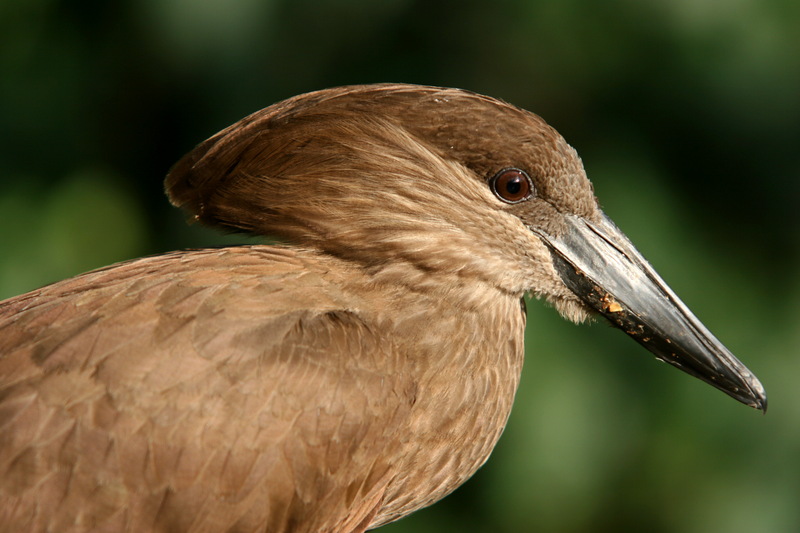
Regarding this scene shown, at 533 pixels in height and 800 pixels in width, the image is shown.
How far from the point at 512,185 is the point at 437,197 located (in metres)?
0.20

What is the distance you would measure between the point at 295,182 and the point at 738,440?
238 centimetres

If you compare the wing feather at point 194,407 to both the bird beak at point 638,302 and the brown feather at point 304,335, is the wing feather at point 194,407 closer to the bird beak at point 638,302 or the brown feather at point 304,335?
the brown feather at point 304,335

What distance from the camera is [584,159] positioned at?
4.04 meters

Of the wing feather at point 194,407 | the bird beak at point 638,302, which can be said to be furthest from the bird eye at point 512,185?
the wing feather at point 194,407

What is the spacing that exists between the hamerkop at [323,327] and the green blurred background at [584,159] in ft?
3.91

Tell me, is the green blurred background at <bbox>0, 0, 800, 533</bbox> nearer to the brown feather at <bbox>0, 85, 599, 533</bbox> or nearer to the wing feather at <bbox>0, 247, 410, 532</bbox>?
the brown feather at <bbox>0, 85, 599, 533</bbox>

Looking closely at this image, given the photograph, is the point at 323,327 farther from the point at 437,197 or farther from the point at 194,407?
the point at 437,197

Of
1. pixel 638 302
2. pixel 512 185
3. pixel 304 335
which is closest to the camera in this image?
pixel 304 335

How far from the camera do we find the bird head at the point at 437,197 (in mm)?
2508

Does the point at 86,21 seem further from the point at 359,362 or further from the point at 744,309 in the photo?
the point at 744,309

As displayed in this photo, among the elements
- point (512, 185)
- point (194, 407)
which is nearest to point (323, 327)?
point (194, 407)

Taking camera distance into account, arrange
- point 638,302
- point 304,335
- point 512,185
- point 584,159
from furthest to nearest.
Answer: point 584,159, point 638,302, point 512,185, point 304,335

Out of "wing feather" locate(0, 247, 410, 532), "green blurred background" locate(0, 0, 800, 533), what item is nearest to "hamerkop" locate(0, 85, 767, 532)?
"wing feather" locate(0, 247, 410, 532)

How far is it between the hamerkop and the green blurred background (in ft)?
3.91
